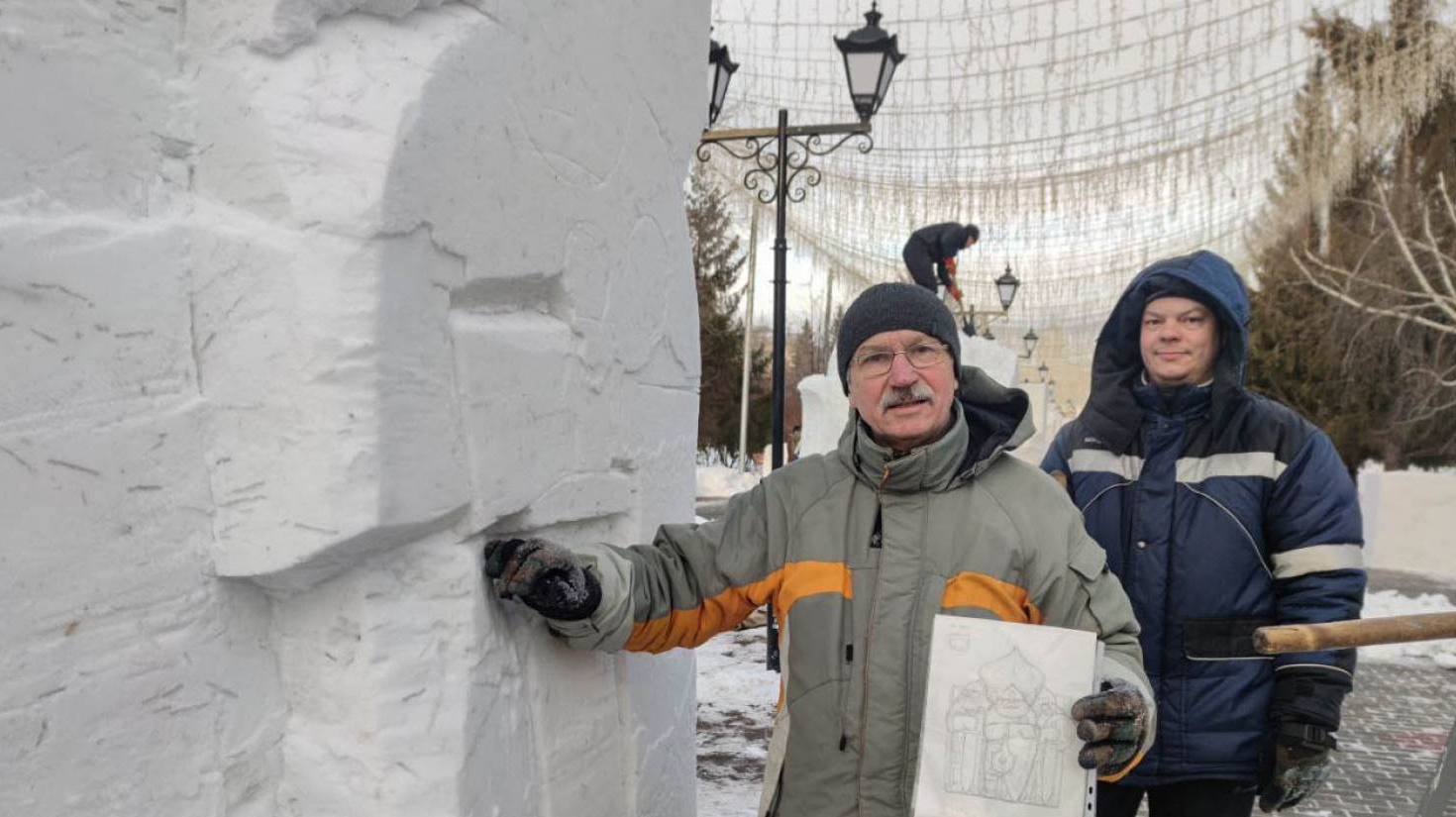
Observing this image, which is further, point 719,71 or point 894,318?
point 719,71

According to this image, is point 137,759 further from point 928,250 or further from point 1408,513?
point 1408,513

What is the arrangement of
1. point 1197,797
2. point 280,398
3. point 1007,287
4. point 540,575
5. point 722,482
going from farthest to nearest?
point 722,482 → point 1007,287 → point 1197,797 → point 540,575 → point 280,398

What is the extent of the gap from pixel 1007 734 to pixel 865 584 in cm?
34

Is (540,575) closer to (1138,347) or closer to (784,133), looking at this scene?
(1138,347)

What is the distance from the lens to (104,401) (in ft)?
4.14

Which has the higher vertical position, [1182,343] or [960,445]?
[1182,343]

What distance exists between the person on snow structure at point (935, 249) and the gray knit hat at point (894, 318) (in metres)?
8.12

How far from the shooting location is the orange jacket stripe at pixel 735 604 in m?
1.86

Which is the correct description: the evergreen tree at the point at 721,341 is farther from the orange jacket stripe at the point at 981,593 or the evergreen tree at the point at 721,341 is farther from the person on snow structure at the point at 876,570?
the orange jacket stripe at the point at 981,593

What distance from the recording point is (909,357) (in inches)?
75.1

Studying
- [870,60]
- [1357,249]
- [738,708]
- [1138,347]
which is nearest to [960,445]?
[1138,347]

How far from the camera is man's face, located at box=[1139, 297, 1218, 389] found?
235cm

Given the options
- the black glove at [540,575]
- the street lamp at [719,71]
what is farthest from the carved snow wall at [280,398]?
the street lamp at [719,71]

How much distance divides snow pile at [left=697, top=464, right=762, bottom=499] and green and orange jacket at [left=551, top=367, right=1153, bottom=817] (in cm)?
1565
